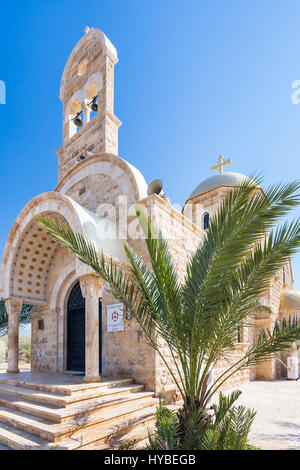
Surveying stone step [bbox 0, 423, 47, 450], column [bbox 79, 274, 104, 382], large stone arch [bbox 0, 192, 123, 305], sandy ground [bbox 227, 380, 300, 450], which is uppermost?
large stone arch [bbox 0, 192, 123, 305]

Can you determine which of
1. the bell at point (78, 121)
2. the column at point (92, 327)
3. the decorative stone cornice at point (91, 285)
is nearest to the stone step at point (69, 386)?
the column at point (92, 327)

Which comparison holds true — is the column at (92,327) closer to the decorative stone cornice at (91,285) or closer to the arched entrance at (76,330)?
the decorative stone cornice at (91,285)

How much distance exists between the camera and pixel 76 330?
8938 millimetres

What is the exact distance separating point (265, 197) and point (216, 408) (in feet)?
9.43

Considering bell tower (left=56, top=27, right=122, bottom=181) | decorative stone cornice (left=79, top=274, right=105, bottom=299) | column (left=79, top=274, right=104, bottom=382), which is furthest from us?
bell tower (left=56, top=27, right=122, bottom=181)

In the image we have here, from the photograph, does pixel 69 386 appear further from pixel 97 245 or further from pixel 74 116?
pixel 74 116

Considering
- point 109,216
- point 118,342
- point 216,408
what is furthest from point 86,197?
point 216,408

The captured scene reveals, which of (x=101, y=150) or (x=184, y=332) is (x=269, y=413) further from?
(x=101, y=150)

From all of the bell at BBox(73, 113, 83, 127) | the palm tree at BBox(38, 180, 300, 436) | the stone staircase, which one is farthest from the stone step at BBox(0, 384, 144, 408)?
the bell at BBox(73, 113, 83, 127)

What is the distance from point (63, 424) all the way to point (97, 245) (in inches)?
131

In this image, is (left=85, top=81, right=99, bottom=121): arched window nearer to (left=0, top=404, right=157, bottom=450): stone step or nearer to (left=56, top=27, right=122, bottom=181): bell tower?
(left=56, top=27, right=122, bottom=181): bell tower

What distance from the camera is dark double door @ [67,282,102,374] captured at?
862 centimetres

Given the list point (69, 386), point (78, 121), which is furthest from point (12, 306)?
point (78, 121)

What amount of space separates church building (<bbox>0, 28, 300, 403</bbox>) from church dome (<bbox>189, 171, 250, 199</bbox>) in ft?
16.2
